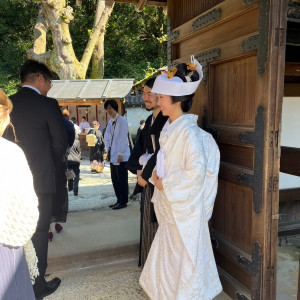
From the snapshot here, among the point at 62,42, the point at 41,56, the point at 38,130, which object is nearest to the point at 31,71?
the point at 38,130

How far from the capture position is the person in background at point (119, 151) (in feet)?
15.5

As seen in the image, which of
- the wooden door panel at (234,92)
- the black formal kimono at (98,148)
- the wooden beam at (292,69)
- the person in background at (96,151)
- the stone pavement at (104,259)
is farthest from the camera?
the black formal kimono at (98,148)

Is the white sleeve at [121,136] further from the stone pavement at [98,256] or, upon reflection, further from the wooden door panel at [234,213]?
the wooden door panel at [234,213]

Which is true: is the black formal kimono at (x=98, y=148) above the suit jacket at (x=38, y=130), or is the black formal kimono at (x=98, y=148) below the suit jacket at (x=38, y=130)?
below

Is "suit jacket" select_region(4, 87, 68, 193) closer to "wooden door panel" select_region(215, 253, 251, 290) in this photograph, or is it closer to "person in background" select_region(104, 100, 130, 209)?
"wooden door panel" select_region(215, 253, 251, 290)

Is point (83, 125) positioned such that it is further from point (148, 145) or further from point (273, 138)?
point (273, 138)

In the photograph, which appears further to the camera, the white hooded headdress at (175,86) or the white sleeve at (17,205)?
the white hooded headdress at (175,86)

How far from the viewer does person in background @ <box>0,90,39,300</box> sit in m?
1.31

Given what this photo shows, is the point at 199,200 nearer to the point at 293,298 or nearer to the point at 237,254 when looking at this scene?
the point at 237,254

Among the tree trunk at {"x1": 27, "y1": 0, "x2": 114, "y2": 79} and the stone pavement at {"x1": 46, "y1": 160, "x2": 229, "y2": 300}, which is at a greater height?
the tree trunk at {"x1": 27, "y1": 0, "x2": 114, "y2": 79}

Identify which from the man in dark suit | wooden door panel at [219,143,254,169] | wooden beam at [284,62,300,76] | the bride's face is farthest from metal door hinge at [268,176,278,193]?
wooden beam at [284,62,300,76]

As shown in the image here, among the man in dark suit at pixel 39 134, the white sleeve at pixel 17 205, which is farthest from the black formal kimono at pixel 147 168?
the white sleeve at pixel 17 205

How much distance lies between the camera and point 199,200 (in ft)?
6.62

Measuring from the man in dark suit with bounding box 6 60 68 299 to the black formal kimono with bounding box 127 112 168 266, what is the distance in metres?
0.74
